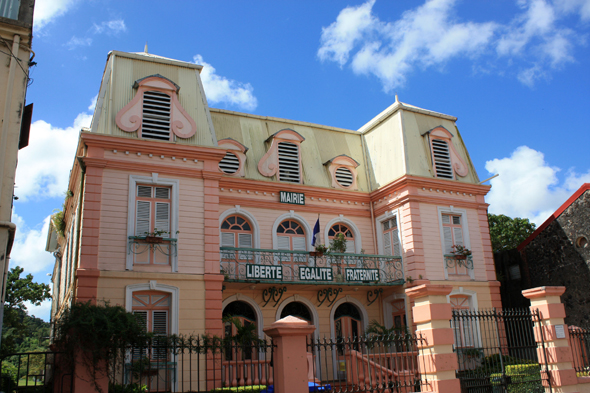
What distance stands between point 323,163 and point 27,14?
12.2 m

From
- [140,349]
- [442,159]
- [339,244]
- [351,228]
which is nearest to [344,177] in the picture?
[351,228]

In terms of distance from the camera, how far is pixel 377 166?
20938 millimetres

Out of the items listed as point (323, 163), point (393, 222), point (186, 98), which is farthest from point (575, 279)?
point (186, 98)

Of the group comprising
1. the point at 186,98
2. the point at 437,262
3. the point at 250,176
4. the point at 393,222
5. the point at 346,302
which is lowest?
the point at 346,302

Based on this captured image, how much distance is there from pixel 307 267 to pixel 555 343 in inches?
297

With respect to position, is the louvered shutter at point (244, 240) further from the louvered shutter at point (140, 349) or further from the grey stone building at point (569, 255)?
the grey stone building at point (569, 255)

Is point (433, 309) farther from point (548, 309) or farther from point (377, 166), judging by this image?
point (377, 166)

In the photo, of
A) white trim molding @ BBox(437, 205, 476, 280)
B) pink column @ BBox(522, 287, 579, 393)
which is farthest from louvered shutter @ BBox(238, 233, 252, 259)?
pink column @ BBox(522, 287, 579, 393)

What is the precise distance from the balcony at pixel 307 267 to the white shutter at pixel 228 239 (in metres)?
0.83

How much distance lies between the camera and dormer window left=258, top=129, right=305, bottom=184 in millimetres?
19263

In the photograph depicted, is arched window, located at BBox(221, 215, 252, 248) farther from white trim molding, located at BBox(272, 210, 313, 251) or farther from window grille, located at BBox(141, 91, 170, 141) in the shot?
window grille, located at BBox(141, 91, 170, 141)

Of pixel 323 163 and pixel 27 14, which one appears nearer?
pixel 27 14

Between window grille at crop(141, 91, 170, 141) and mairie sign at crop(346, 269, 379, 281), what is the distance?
751cm

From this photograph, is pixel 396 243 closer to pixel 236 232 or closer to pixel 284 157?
pixel 284 157
